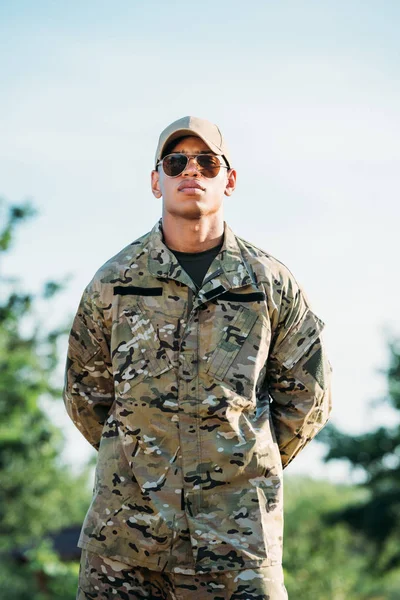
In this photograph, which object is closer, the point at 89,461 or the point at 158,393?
the point at 158,393

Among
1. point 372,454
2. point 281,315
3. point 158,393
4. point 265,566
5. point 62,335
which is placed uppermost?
point 62,335

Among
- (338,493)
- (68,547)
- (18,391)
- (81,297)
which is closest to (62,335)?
(18,391)

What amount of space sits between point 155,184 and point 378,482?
25987 mm

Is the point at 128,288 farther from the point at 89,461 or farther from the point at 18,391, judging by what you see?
the point at 89,461

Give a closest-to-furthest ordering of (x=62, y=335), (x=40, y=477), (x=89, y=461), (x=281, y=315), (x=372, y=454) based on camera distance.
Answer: (x=281, y=315)
(x=372, y=454)
(x=62, y=335)
(x=40, y=477)
(x=89, y=461)

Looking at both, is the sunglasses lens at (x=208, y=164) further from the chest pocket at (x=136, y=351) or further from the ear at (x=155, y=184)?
the chest pocket at (x=136, y=351)

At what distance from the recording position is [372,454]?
96.3 feet

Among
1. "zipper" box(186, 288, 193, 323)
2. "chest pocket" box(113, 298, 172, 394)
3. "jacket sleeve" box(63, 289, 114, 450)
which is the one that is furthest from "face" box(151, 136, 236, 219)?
"jacket sleeve" box(63, 289, 114, 450)

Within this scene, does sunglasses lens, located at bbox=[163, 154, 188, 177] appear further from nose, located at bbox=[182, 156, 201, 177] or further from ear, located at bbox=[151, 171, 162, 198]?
ear, located at bbox=[151, 171, 162, 198]

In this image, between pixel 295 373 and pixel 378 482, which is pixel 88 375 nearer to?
pixel 295 373

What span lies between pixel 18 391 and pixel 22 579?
8.38 meters

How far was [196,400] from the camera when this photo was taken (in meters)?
4.59

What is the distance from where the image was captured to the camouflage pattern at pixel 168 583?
14.6 feet

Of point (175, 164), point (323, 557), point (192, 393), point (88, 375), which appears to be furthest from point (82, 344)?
point (323, 557)
